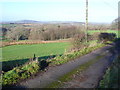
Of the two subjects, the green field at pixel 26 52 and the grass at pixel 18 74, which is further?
the green field at pixel 26 52

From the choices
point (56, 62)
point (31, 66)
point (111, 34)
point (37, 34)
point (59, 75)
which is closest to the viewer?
point (59, 75)

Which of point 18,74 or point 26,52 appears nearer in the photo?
point 18,74

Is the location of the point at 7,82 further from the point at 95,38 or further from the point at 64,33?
the point at 64,33

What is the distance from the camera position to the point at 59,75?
757 centimetres

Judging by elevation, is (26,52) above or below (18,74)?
below

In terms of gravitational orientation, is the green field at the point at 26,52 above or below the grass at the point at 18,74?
below

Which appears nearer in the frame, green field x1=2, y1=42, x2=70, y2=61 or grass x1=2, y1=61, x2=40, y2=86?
grass x1=2, y1=61, x2=40, y2=86

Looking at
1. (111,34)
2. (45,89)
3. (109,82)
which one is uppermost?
(111,34)

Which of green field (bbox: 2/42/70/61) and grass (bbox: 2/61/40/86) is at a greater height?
grass (bbox: 2/61/40/86)

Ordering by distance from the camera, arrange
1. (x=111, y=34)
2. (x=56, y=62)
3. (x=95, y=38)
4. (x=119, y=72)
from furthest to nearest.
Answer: (x=111, y=34) → (x=95, y=38) → (x=56, y=62) → (x=119, y=72)

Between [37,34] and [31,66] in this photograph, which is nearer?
[31,66]

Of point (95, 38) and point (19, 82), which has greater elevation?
point (95, 38)

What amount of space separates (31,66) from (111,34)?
80.8 ft

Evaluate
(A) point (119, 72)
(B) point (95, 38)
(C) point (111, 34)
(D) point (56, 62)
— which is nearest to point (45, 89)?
(A) point (119, 72)
